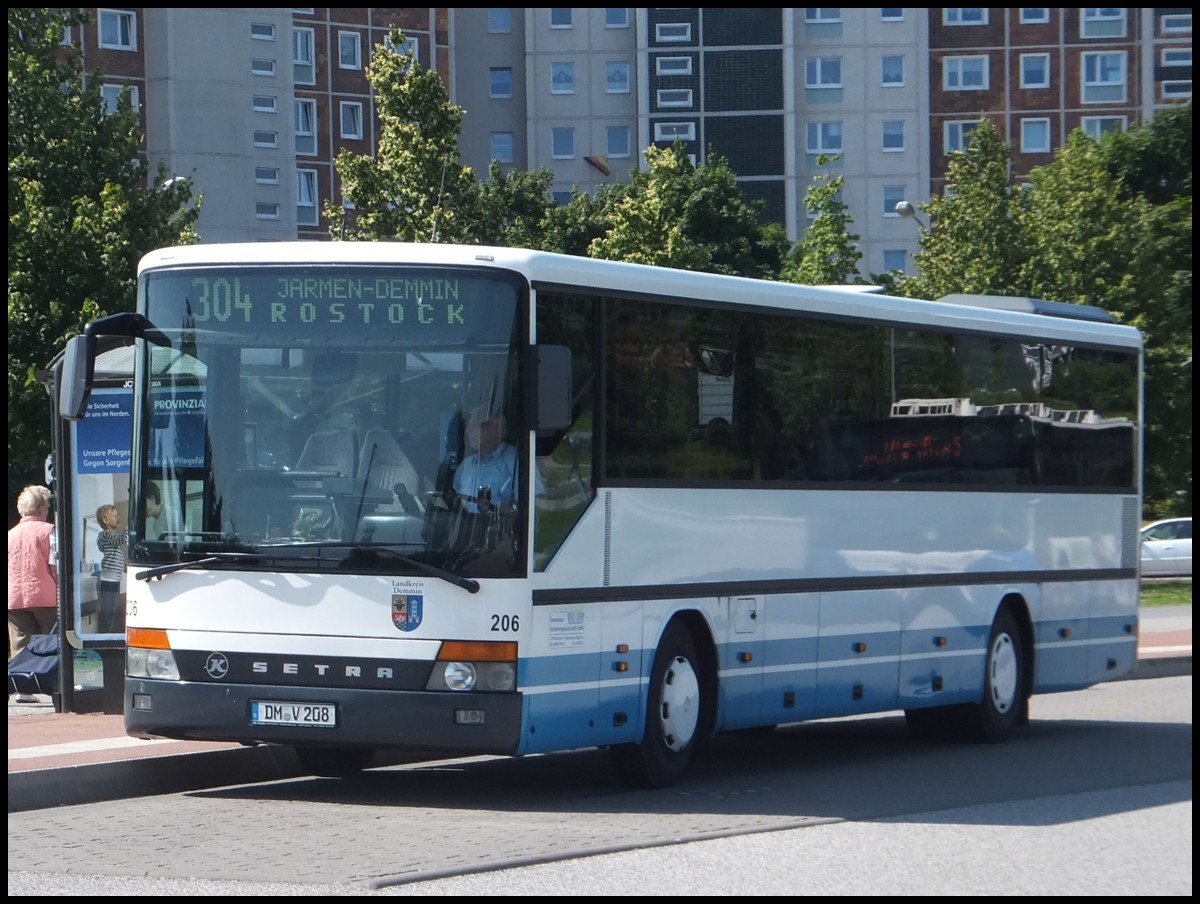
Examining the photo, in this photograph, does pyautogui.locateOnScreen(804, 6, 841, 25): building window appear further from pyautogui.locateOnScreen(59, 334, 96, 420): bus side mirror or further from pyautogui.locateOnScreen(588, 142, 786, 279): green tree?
pyautogui.locateOnScreen(59, 334, 96, 420): bus side mirror

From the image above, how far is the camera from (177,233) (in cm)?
3741

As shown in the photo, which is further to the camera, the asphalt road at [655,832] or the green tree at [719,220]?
the green tree at [719,220]

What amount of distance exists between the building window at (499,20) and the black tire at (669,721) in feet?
282

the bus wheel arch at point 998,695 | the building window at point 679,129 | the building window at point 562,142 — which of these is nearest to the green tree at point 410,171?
the bus wheel arch at point 998,695

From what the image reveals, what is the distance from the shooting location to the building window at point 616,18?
94.5m

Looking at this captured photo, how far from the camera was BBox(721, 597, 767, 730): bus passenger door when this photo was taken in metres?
12.4

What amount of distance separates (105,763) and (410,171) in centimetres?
2079

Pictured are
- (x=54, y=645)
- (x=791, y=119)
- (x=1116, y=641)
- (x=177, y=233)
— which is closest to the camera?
(x=54, y=645)

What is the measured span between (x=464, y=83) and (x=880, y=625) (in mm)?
83707

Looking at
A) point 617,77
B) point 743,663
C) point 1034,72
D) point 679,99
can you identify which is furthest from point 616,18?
point 743,663

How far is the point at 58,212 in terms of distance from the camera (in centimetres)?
3534

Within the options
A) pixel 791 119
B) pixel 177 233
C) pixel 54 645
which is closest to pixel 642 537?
pixel 54 645

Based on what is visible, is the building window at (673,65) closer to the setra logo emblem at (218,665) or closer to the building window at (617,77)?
the building window at (617,77)

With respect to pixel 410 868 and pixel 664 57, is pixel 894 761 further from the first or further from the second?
pixel 664 57
